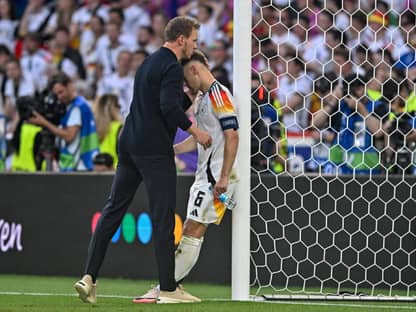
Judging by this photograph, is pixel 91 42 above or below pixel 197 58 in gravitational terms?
above

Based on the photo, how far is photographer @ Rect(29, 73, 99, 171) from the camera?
14195 mm

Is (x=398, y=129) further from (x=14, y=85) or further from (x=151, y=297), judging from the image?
(x=14, y=85)

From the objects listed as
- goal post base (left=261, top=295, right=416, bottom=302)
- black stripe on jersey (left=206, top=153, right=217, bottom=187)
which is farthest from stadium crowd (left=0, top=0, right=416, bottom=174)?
goal post base (left=261, top=295, right=416, bottom=302)

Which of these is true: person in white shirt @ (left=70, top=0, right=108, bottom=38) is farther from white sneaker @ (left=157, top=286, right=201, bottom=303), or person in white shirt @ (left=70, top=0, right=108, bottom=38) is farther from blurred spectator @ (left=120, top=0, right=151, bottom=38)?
white sneaker @ (left=157, top=286, right=201, bottom=303)

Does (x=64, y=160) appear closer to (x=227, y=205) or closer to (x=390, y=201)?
(x=390, y=201)

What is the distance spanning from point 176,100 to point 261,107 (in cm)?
197

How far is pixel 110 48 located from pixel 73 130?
14.1ft

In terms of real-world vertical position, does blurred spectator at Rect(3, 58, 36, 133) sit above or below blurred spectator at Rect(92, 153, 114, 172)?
above

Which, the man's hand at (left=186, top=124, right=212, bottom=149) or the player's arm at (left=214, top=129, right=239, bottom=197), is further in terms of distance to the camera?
the player's arm at (left=214, top=129, right=239, bottom=197)

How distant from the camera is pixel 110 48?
60.0ft

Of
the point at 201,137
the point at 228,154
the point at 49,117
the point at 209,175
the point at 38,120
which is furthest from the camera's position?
the point at 49,117

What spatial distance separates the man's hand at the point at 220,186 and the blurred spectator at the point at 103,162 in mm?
4468

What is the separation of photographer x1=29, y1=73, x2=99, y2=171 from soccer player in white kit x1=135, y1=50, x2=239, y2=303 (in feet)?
15.6

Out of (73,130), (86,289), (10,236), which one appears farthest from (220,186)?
(73,130)
